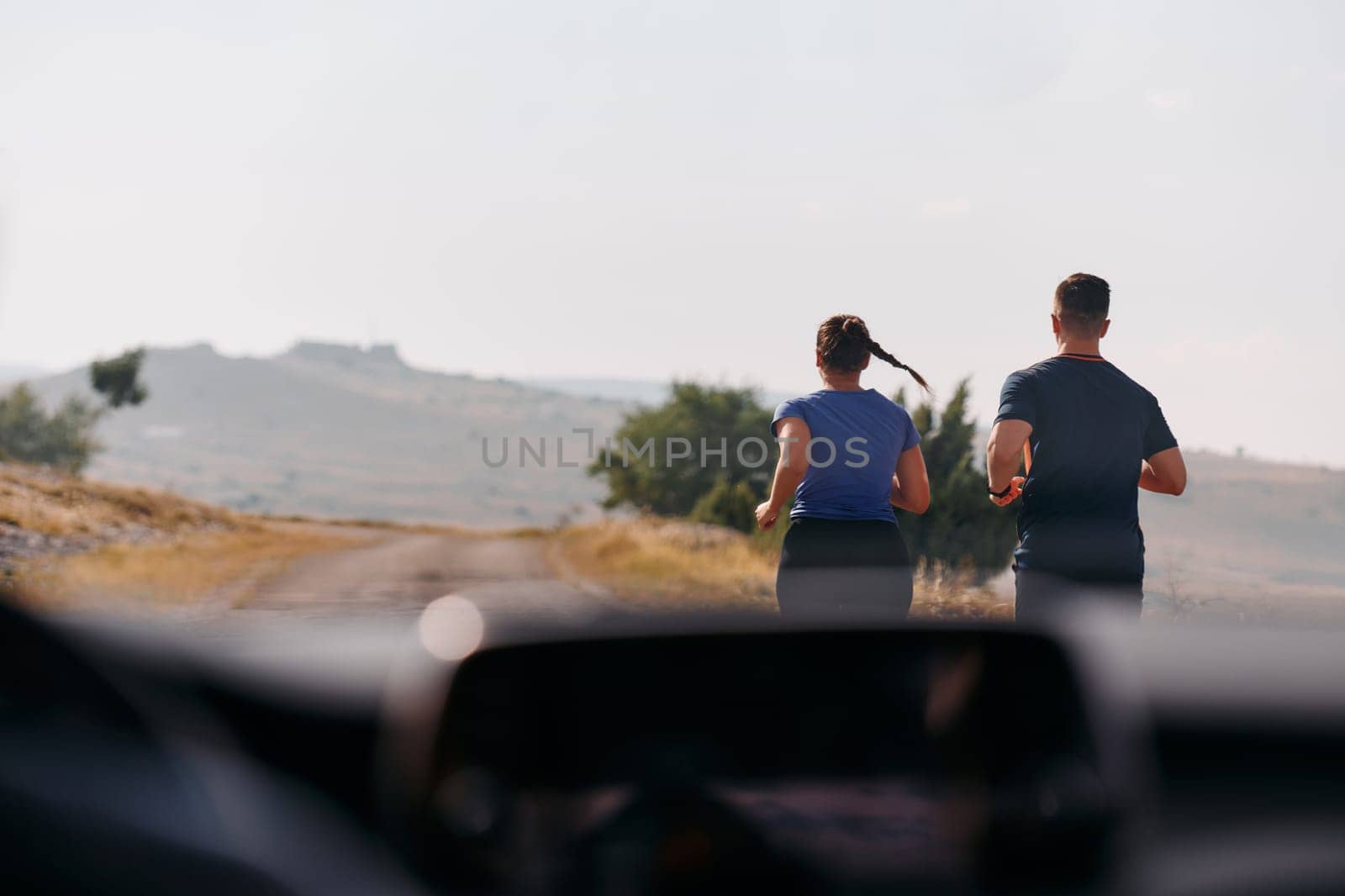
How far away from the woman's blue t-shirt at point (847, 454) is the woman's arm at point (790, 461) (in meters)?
0.02

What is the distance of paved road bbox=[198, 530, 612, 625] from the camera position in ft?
48.5

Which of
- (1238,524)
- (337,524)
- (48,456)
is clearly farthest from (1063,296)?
(1238,524)

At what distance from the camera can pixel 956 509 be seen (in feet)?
81.5

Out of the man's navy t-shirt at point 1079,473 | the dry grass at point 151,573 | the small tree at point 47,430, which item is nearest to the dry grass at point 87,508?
the dry grass at point 151,573

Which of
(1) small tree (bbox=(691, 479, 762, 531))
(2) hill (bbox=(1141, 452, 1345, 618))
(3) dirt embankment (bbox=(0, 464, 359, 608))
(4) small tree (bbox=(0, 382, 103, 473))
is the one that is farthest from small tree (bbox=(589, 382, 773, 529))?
(4) small tree (bbox=(0, 382, 103, 473))

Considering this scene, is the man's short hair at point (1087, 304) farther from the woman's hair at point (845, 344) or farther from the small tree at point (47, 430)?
the small tree at point (47, 430)

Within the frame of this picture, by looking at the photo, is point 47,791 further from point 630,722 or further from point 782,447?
point 782,447

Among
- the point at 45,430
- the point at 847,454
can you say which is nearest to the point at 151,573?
the point at 847,454

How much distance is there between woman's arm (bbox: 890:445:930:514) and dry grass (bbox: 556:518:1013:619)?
124 inches

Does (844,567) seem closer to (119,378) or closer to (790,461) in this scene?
(790,461)

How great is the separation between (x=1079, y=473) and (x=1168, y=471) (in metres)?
0.44

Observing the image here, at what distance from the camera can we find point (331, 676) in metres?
2.08

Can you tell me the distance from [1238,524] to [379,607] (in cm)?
12068

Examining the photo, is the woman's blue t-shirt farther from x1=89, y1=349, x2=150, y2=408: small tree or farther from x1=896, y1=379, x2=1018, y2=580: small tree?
x1=89, y1=349, x2=150, y2=408: small tree
